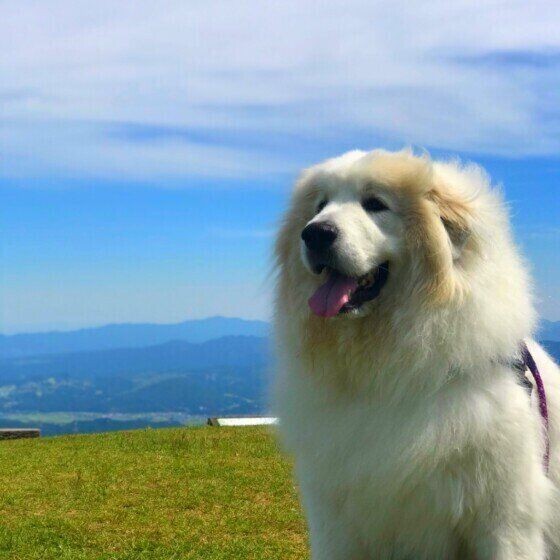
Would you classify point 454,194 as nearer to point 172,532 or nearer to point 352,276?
point 352,276

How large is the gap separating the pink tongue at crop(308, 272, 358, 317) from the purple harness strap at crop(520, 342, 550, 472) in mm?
728

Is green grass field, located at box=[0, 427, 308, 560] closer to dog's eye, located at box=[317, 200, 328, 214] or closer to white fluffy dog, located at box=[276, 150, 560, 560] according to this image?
white fluffy dog, located at box=[276, 150, 560, 560]

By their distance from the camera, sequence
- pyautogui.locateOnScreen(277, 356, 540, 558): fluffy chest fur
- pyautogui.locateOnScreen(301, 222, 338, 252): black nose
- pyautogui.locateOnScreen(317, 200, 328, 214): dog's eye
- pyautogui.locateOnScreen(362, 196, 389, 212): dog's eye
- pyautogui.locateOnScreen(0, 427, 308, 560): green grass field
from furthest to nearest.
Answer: pyautogui.locateOnScreen(0, 427, 308, 560): green grass field
pyautogui.locateOnScreen(317, 200, 328, 214): dog's eye
pyautogui.locateOnScreen(362, 196, 389, 212): dog's eye
pyautogui.locateOnScreen(301, 222, 338, 252): black nose
pyautogui.locateOnScreen(277, 356, 540, 558): fluffy chest fur

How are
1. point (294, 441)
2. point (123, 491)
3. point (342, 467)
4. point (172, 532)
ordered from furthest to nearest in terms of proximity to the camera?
point (123, 491), point (172, 532), point (294, 441), point (342, 467)

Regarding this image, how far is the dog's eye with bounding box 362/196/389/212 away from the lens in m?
3.00

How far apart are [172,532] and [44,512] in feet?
4.29

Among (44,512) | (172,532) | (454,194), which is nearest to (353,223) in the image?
(454,194)

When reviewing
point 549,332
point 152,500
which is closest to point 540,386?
point 549,332

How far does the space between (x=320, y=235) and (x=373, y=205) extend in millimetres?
282

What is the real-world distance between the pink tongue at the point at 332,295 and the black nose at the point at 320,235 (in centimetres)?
14

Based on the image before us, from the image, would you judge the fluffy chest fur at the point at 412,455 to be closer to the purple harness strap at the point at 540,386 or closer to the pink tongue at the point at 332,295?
the purple harness strap at the point at 540,386

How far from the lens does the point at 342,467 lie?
297cm

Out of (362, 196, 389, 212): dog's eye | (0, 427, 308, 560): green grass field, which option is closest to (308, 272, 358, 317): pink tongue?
(362, 196, 389, 212): dog's eye

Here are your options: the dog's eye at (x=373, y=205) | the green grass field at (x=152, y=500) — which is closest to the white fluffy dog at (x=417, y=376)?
the dog's eye at (x=373, y=205)
